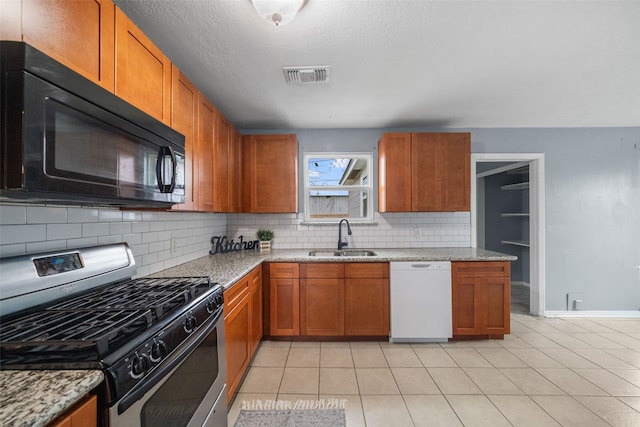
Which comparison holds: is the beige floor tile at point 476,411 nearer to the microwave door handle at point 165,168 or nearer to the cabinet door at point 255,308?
the cabinet door at point 255,308

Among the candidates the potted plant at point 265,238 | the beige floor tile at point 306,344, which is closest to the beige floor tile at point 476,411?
the beige floor tile at point 306,344

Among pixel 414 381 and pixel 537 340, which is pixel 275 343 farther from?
pixel 537 340

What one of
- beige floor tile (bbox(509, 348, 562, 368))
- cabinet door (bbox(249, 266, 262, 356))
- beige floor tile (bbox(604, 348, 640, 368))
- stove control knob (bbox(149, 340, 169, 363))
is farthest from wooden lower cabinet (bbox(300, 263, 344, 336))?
beige floor tile (bbox(604, 348, 640, 368))

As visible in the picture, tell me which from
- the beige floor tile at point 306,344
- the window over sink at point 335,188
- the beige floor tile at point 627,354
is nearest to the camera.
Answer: the beige floor tile at point 627,354

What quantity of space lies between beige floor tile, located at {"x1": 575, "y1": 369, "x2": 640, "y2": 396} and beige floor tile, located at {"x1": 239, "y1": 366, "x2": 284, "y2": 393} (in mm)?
2479

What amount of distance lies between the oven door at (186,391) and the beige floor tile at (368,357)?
4.04 feet

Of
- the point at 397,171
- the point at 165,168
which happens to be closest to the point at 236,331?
the point at 165,168

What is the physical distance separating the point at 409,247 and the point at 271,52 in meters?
2.65

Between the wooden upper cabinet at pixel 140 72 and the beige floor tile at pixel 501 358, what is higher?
the wooden upper cabinet at pixel 140 72

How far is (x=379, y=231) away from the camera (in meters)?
3.40

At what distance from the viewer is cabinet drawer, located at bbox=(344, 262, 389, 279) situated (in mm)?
2697

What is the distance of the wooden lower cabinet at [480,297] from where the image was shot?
271 centimetres

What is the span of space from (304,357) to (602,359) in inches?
106

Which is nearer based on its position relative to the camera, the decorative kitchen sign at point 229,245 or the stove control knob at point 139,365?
the stove control knob at point 139,365
